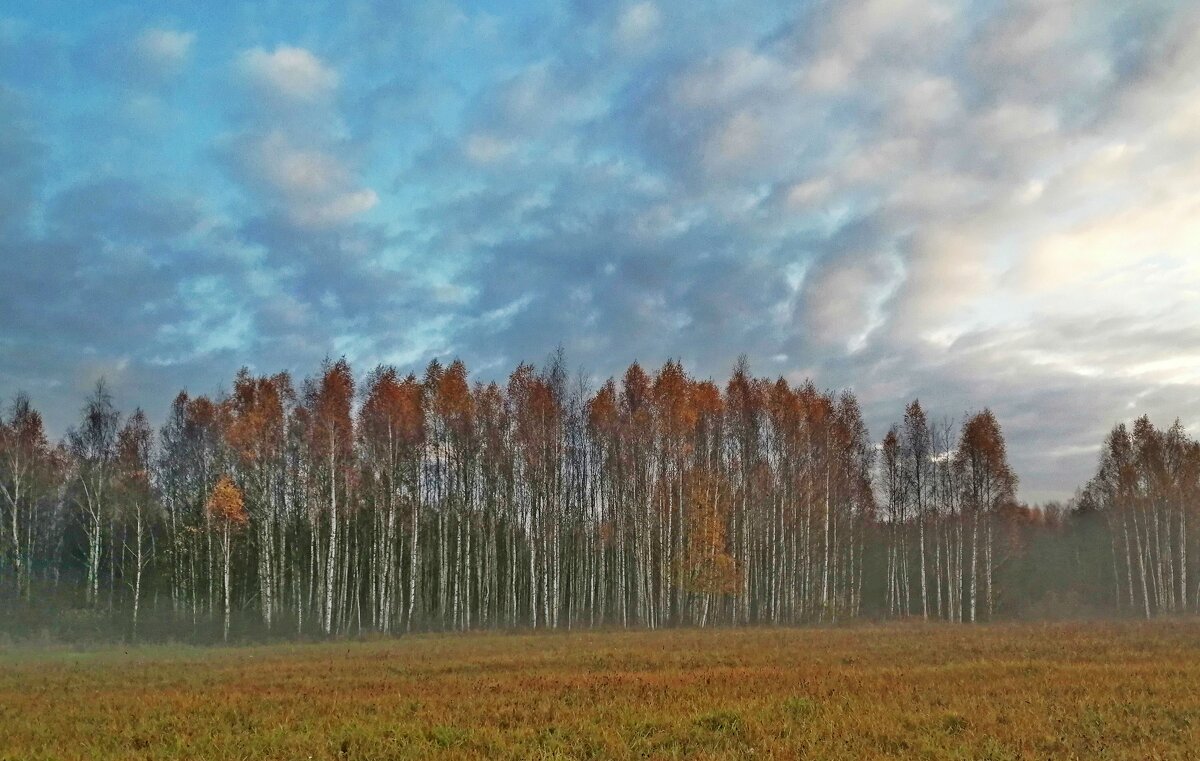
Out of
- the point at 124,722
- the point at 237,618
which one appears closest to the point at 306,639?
the point at 237,618

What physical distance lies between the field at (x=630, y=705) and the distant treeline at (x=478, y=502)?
19.4 meters

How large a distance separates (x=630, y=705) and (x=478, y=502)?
37.6m

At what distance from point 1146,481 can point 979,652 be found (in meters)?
49.0

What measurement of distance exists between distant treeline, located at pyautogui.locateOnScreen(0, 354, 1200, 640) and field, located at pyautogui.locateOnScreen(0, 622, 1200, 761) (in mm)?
19352

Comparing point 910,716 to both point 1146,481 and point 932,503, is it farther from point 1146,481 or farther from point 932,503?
point 1146,481

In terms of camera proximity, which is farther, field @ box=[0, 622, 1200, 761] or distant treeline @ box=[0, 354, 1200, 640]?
distant treeline @ box=[0, 354, 1200, 640]

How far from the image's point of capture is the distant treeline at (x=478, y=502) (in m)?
46.6

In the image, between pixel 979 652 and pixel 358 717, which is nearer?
pixel 358 717

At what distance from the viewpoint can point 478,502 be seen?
52.3m

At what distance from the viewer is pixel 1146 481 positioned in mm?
64188

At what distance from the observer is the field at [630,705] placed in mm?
12156

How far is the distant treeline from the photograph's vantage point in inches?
1836

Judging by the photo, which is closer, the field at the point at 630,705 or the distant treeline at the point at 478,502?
the field at the point at 630,705

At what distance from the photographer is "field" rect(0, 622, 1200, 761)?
39.9 feet
